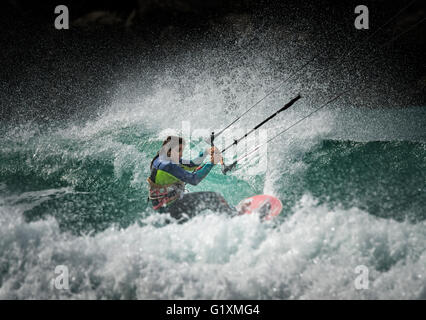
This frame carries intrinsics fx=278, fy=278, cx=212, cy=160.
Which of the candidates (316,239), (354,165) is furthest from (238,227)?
(354,165)

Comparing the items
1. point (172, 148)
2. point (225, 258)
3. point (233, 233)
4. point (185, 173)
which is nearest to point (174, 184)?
point (185, 173)

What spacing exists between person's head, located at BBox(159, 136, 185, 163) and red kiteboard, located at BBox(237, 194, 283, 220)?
1.15 meters

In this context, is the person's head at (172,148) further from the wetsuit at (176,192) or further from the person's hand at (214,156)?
the person's hand at (214,156)

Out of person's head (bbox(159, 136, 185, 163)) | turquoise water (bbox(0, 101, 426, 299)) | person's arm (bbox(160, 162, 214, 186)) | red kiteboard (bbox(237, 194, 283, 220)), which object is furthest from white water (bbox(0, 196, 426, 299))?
person's head (bbox(159, 136, 185, 163))

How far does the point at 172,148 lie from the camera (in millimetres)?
3439

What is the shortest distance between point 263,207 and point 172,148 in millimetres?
1407

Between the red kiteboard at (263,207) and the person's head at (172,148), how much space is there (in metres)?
1.15

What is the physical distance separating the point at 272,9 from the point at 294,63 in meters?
2.76

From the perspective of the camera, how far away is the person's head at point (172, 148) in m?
3.44

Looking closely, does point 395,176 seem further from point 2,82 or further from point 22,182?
point 2,82

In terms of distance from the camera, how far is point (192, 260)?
3035 millimetres

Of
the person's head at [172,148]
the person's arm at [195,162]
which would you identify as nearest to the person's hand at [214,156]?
the person's arm at [195,162]

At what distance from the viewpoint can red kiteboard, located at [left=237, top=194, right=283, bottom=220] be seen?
11.6 ft
